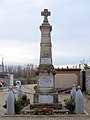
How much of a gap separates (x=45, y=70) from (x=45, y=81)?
1.69 feet

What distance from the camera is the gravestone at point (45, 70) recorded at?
17.1m

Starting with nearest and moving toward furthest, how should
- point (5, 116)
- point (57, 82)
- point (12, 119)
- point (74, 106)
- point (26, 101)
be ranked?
1. point (12, 119)
2. point (5, 116)
3. point (74, 106)
4. point (26, 101)
5. point (57, 82)

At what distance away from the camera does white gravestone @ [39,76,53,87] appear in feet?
56.6

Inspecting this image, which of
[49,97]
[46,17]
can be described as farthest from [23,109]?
[46,17]

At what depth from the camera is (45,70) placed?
56.7 feet

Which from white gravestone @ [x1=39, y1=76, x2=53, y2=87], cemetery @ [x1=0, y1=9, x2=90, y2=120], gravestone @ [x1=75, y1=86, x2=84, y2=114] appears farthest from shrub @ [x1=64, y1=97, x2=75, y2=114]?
white gravestone @ [x1=39, y1=76, x2=53, y2=87]

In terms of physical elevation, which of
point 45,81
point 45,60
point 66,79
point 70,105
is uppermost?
point 45,60

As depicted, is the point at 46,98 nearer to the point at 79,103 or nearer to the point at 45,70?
the point at 45,70

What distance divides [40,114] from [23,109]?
1.47 m

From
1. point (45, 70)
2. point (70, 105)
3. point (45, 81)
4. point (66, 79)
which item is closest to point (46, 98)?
point (45, 81)

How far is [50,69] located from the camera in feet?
56.7

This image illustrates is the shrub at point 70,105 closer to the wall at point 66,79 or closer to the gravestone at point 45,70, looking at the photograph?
the gravestone at point 45,70

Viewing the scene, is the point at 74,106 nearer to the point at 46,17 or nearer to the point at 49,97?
the point at 49,97

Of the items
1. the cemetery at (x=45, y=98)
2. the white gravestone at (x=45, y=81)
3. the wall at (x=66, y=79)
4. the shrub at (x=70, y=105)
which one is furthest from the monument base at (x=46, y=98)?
the wall at (x=66, y=79)
